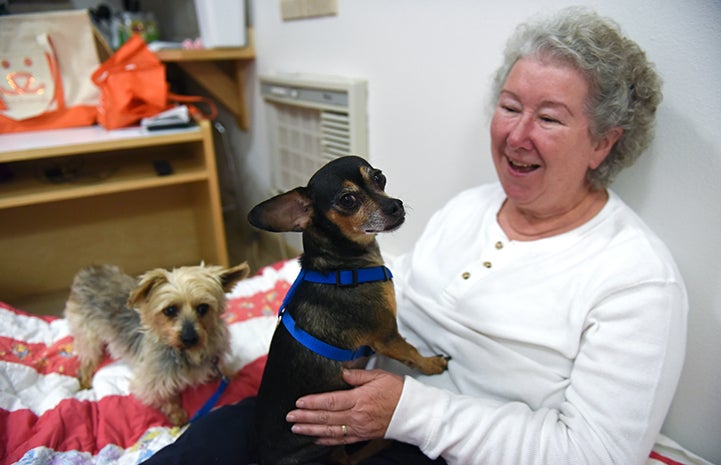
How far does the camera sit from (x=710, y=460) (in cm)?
107

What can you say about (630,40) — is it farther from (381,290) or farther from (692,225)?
(381,290)

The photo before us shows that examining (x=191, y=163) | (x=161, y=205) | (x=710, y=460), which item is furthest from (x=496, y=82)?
(x=161, y=205)

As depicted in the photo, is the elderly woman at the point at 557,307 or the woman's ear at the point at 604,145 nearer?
the elderly woman at the point at 557,307

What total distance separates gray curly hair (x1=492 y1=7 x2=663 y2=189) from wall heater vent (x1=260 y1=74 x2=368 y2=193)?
0.88m

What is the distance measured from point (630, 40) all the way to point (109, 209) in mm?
2446

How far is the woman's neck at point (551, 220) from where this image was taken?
41.5 inches

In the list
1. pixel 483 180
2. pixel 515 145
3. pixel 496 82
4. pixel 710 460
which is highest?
pixel 496 82

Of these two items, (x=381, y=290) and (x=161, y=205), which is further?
(x=161, y=205)

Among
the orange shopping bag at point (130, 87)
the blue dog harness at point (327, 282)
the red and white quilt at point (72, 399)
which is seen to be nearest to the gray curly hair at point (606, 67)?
the blue dog harness at point (327, 282)

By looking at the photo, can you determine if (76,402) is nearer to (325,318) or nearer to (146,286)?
(146,286)

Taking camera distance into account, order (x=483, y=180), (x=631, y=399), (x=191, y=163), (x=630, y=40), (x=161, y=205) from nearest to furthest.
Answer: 1. (x=631, y=399)
2. (x=630, y=40)
3. (x=483, y=180)
4. (x=191, y=163)
5. (x=161, y=205)

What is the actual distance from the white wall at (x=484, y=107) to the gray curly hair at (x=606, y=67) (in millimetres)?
70

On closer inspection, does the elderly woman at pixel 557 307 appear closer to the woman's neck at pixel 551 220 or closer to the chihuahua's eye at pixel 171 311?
the woman's neck at pixel 551 220

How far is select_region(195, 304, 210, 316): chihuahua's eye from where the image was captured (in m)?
1.28
